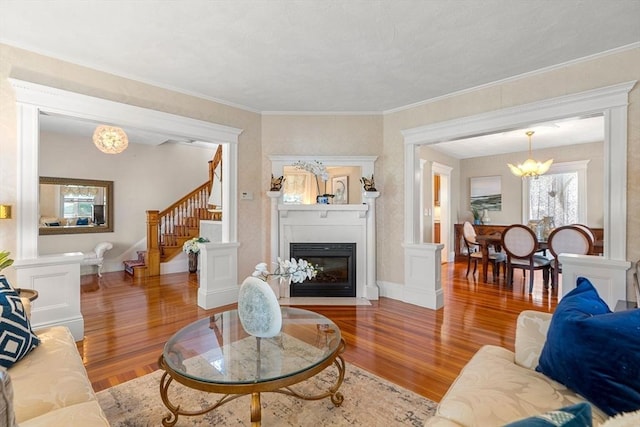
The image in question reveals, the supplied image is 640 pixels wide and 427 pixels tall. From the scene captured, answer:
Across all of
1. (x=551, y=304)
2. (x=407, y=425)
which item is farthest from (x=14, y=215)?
(x=551, y=304)

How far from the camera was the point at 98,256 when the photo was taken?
18.3 feet

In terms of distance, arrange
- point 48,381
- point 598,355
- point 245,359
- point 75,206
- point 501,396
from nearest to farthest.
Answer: point 598,355, point 501,396, point 48,381, point 245,359, point 75,206

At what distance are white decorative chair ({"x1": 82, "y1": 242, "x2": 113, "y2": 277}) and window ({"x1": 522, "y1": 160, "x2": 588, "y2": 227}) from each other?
871cm

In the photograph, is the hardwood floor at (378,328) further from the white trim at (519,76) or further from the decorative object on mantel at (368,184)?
the white trim at (519,76)

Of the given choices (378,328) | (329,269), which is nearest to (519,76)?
(378,328)

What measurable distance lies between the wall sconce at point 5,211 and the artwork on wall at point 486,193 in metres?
8.20

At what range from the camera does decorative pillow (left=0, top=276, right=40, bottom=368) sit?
145cm

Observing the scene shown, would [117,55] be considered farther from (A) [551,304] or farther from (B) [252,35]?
(A) [551,304]

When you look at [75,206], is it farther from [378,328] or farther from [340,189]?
[378,328]

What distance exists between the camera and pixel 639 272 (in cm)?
249

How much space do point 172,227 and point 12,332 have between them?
5.29m

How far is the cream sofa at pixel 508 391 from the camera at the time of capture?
3.64ft

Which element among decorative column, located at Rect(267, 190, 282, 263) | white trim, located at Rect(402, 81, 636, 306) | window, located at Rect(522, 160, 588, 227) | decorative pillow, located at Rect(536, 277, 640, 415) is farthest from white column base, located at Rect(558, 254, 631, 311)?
window, located at Rect(522, 160, 588, 227)

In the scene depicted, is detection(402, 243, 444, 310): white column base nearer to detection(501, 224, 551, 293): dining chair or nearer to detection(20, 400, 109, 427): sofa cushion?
detection(501, 224, 551, 293): dining chair
